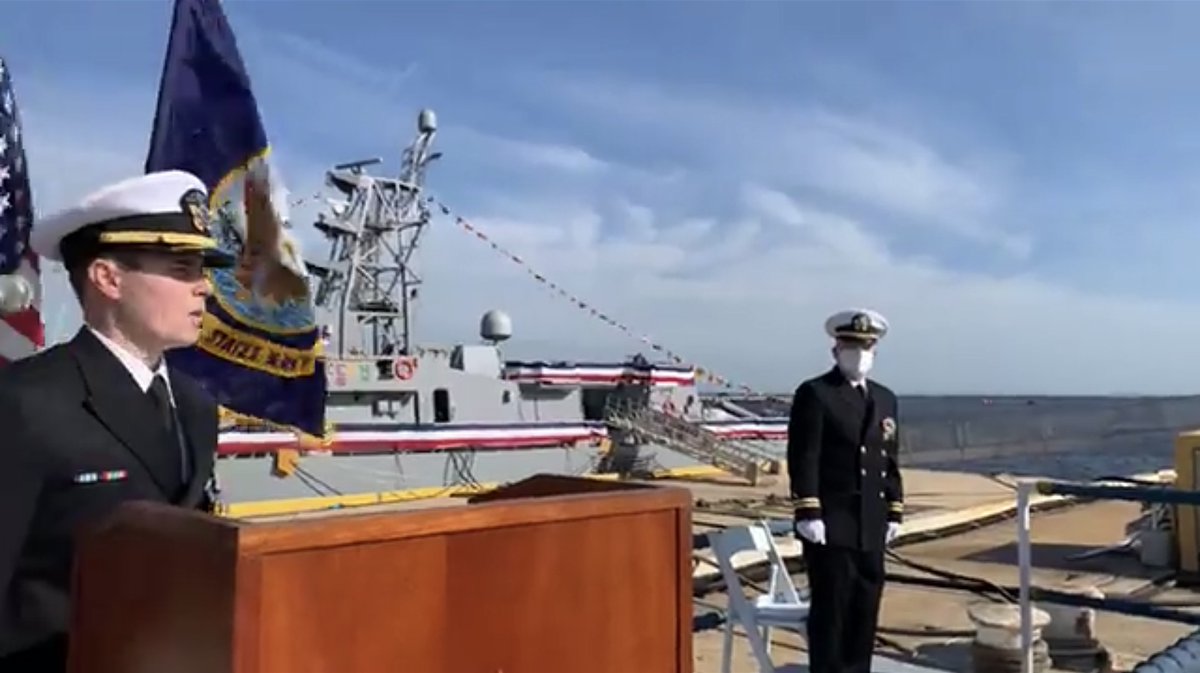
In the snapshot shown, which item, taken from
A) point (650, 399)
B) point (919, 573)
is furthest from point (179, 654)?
point (650, 399)

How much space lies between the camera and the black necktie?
1.81m

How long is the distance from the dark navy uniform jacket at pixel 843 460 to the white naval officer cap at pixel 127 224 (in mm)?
3351

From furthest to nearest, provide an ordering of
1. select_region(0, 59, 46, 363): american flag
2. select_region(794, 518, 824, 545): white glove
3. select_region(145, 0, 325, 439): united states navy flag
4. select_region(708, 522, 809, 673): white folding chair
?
select_region(145, 0, 325, 439): united states navy flag
select_region(794, 518, 824, 545): white glove
select_region(708, 522, 809, 673): white folding chair
select_region(0, 59, 46, 363): american flag

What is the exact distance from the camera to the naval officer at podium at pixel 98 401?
1556 millimetres

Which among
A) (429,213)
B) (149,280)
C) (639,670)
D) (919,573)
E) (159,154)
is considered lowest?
(919,573)

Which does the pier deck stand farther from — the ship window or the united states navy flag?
the ship window

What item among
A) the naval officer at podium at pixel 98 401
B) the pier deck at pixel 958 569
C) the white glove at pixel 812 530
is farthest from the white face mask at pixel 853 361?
the naval officer at podium at pixel 98 401

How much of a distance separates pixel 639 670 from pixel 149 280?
3.17 feet

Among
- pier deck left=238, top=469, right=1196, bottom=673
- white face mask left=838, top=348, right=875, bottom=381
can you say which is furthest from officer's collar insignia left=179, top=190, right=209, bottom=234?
white face mask left=838, top=348, right=875, bottom=381

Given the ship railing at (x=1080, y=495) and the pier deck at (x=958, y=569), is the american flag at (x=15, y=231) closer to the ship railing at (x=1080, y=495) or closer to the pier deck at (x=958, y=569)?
the pier deck at (x=958, y=569)

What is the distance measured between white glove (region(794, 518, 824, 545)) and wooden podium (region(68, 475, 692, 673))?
3168 millimetres

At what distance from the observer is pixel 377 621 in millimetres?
1192

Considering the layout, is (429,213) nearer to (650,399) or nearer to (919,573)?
(650,399)

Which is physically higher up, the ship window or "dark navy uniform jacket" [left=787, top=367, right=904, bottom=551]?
the ship window
